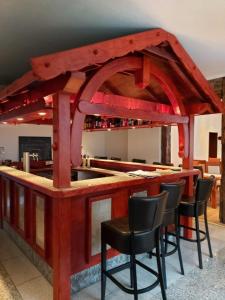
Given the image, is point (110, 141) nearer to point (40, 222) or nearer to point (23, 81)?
point (40, 222)

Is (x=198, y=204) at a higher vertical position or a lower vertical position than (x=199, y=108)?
lower

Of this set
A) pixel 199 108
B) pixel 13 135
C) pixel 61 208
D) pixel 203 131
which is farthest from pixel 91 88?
pixel 203 131

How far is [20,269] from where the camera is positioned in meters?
2.52

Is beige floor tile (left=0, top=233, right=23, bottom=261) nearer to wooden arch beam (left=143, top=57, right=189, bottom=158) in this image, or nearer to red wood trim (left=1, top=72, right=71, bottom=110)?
red wood trim (left=1, top=72, right=71, bottom=110)

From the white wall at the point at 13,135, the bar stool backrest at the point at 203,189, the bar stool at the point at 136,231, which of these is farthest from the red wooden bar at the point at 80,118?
the white wall at the point at 13,135

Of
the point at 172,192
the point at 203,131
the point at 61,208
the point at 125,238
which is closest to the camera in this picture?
the point at 125,238

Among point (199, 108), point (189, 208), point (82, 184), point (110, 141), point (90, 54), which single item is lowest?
point (189, 208)

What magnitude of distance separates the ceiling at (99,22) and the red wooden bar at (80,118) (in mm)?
198

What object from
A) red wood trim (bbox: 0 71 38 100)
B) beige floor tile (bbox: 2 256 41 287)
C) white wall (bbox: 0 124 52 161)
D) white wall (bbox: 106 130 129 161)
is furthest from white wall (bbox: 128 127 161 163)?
red wood trim (bbox: 0 71 38 100)

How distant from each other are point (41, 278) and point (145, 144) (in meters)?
4.75

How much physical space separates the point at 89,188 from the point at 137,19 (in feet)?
5.62

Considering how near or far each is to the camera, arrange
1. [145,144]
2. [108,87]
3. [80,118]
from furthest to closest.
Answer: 1. [145,144]
2. [108,87]
3. [80,118]

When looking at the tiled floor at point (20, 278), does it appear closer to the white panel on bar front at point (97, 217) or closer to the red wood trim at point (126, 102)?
the white panel on bar front at point (97, 217)

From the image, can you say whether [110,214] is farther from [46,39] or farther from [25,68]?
[25,68]
